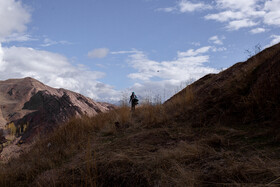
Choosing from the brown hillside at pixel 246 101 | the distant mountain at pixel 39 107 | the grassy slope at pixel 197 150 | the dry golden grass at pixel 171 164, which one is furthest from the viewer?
the distant mountain at pixel 39 107

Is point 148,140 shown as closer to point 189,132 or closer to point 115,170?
point 189,132

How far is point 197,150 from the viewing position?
2.40 metres

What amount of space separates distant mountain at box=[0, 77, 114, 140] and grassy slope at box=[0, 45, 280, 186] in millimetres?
3841

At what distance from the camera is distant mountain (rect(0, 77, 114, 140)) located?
35.5ft

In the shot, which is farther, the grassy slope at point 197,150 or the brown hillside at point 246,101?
the brown hillside at point 246,101

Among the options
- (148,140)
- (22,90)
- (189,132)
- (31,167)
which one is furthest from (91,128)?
(22,90)

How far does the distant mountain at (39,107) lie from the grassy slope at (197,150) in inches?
151

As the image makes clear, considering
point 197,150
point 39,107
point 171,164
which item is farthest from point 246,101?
point 39,107

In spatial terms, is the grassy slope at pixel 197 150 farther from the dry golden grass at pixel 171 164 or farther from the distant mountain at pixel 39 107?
the distant mountain at pixel 39 107

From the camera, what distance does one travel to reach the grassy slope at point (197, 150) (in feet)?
6.09

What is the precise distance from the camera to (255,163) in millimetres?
1797

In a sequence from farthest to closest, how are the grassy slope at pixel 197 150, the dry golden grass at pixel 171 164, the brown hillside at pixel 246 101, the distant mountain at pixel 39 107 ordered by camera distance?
the distant mountain at pixel 39 107, the brown hillside at pixel 246 101, the grassy slope at pixel 197 150, the dry golden grass at pixel 171 164

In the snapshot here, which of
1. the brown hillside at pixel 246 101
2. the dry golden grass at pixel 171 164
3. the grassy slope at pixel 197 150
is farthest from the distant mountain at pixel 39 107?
the brown hillside at pixel 246 101

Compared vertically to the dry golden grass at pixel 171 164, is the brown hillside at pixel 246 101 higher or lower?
higher
